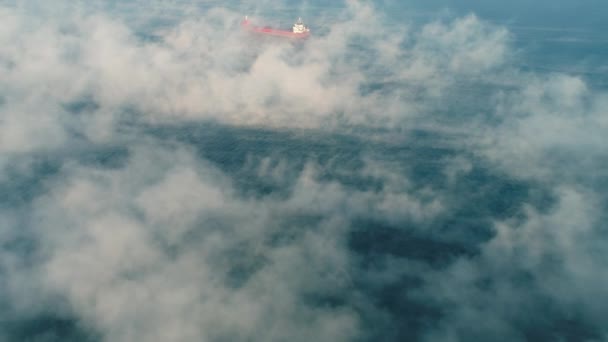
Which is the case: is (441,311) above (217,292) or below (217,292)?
above

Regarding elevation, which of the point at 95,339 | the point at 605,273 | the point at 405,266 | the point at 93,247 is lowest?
the point at 95,339

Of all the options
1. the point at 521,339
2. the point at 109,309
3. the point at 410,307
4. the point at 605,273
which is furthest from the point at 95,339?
the point at 605,273

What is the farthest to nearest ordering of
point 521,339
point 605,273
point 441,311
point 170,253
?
point 170,253, point 605,273, point 441,311, point 521,339

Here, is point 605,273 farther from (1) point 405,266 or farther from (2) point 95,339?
(2) point 95,339

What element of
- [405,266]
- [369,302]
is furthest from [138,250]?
[405,266]

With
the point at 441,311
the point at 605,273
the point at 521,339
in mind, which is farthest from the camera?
the point at 605,273

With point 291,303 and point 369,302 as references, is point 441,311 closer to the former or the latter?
point 369,302

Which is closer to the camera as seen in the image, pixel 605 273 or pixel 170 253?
pixel 605 273

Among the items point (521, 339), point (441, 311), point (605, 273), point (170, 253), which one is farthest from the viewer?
point (170, 253)

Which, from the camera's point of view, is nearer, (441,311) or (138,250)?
(441,311)
